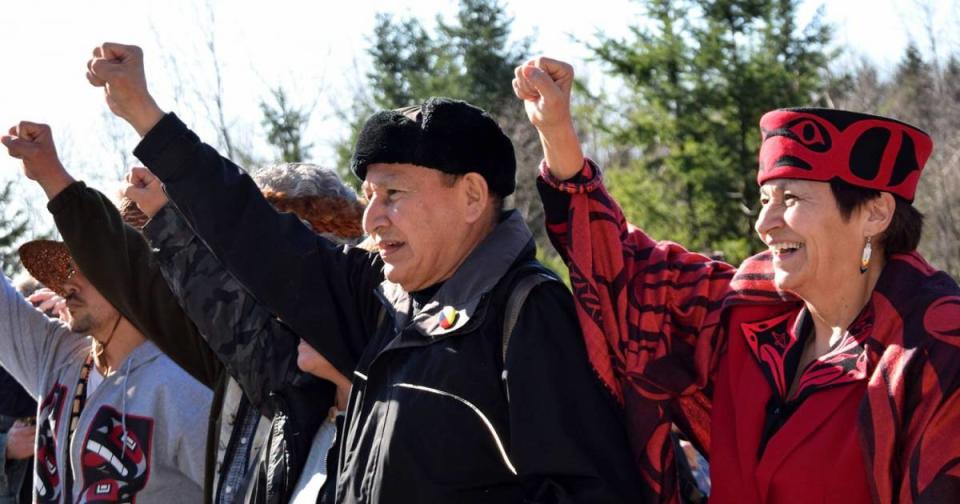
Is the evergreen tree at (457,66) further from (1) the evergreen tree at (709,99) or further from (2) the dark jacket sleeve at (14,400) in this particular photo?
(2) the dark jacket sleeve at (14,400)

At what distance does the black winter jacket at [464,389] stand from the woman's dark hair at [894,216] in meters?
0.64

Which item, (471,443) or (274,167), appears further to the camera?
(274,167)

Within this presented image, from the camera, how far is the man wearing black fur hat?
2590 millimetres

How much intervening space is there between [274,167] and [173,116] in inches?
36.8

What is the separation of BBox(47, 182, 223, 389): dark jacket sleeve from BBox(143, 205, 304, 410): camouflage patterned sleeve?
0.56m

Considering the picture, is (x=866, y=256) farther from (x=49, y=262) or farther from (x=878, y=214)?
(x=49, y=262)

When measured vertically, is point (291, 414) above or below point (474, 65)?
below

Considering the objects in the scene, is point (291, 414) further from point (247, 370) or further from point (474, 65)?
point (474, 65)

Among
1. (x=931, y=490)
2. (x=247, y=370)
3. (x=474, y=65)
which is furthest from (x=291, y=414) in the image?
(x=474, y=65)

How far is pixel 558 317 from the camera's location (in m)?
2.70

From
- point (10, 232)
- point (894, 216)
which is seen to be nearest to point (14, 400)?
point (894, 216)

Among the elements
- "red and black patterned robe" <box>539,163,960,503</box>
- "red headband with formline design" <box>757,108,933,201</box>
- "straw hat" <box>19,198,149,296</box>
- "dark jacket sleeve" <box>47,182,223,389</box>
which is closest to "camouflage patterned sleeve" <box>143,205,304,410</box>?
"dark jacket sleeve" <box>47,182,223,389</box>

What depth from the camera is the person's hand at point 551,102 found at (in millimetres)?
2541

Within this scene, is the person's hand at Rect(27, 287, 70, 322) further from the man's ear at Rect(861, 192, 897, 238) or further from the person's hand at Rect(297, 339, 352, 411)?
the man's ear at Rect(861, 192, 897, 238)
